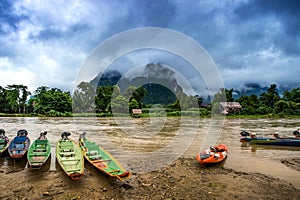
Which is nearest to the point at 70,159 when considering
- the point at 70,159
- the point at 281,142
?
the point at 70,159

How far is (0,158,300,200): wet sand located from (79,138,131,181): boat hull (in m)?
0.36

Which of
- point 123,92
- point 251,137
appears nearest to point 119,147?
point 251,137

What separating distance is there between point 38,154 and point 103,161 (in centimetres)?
250

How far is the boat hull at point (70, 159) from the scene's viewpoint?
5.78 meters

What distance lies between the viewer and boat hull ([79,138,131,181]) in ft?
18.4

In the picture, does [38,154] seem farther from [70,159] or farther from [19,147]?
[19,147]

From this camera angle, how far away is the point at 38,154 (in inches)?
291

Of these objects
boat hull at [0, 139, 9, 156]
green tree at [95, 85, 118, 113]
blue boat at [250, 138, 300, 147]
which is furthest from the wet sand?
green tree at [95, 85, 118, 113]

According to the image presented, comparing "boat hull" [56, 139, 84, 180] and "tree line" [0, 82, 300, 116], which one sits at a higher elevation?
"tree line" [0, 82, 300, 116]

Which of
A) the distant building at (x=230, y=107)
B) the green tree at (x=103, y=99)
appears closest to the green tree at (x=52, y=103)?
the green tree at (x=103, y=99)

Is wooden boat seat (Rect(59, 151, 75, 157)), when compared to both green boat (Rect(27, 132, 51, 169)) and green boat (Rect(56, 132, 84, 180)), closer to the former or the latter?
green boat (Rect(56, 132, 84, 180))

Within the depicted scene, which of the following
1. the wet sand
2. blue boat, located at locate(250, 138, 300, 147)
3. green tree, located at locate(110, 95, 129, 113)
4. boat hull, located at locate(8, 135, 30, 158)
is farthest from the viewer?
green tree, located at locate(110, 95, 129, 113)

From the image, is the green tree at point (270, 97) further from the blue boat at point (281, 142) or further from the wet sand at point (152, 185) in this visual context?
the wet sand at point (152, 185)

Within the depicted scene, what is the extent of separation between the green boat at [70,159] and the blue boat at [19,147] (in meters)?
1.33
